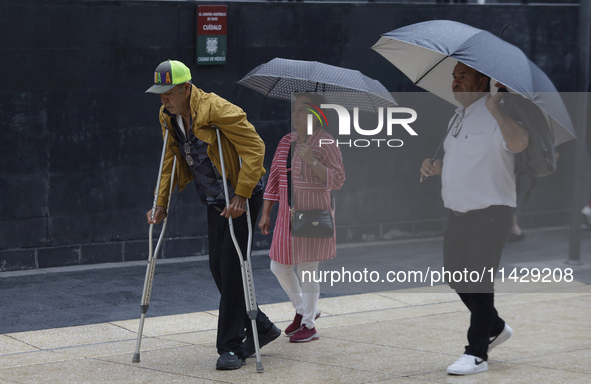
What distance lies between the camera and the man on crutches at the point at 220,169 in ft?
17.3

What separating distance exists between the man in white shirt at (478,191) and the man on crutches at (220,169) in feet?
4.22

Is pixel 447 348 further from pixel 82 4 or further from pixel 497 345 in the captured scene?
pixel 82 4

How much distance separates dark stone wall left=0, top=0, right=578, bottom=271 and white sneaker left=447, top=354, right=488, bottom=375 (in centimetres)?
480

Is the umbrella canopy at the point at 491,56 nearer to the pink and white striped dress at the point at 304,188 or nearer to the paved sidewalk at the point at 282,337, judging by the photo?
the pink and white striped dress at the point at 304,188

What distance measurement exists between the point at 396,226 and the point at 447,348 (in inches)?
191

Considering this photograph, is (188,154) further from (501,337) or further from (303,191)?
(501,337)

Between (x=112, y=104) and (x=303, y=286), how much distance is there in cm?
390

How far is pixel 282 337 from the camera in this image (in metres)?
6.32

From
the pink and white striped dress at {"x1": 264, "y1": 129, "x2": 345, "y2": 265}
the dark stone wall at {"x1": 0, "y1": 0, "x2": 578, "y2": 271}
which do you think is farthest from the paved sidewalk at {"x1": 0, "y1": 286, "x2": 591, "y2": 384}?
the dark stone wall at {"x1": 0, "y1": 0, "x2": 578, "y2": 271}

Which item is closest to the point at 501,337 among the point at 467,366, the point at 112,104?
the point at 467,366

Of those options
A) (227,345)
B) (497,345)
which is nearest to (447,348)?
(497,345)

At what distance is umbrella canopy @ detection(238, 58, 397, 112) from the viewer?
595 centimetres

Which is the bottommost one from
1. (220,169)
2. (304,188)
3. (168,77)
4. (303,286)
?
(303,286)

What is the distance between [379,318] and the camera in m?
7.13
